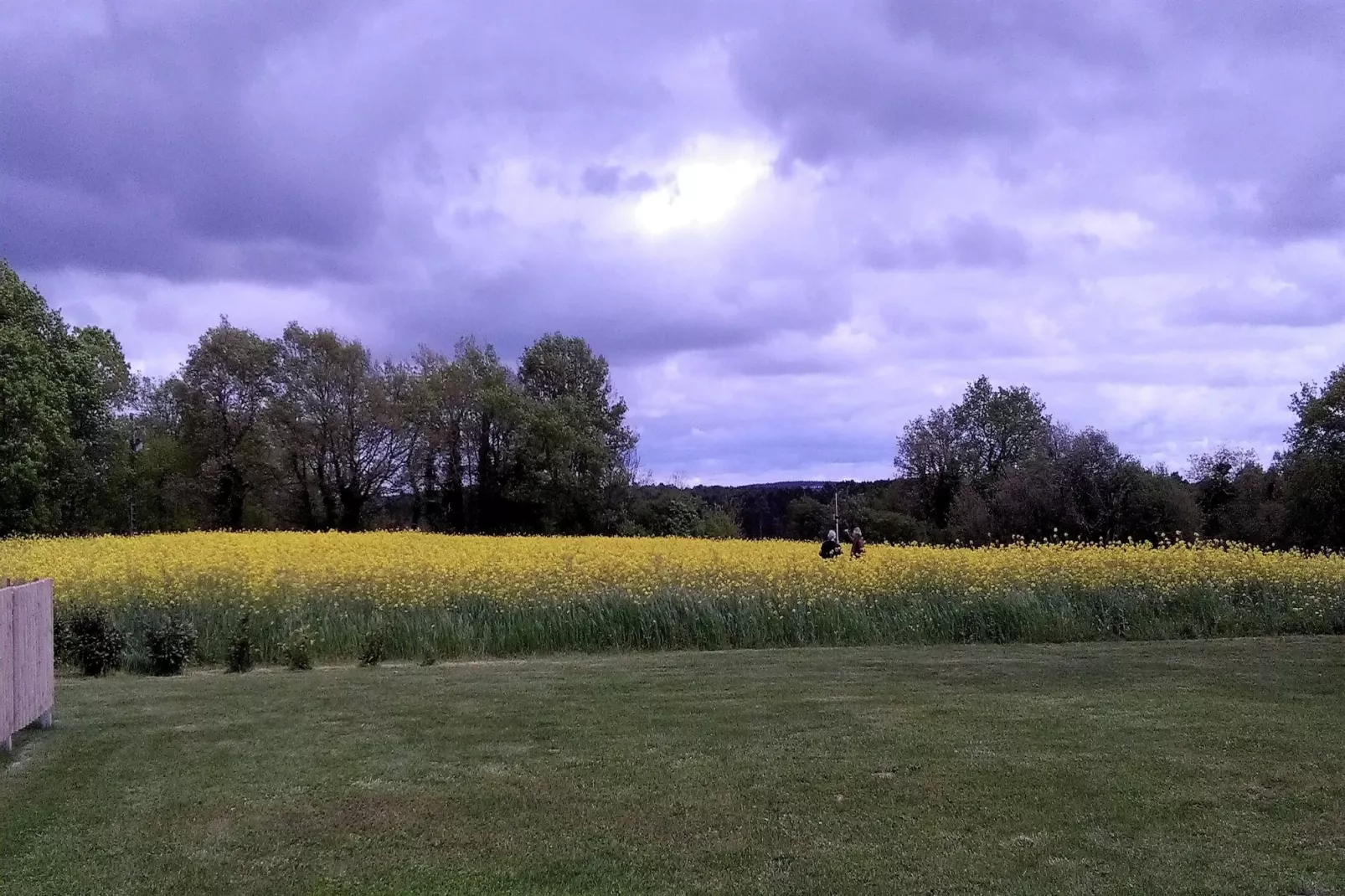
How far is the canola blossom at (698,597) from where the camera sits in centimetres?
1422

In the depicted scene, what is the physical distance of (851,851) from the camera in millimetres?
5453

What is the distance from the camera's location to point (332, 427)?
142 ft

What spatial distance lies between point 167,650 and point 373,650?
232cm

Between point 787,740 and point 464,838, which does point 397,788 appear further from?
point 787,740

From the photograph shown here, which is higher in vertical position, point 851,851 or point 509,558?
point 509,558

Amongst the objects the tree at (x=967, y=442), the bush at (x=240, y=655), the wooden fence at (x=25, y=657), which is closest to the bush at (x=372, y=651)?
the bush at (x=240, y=655)

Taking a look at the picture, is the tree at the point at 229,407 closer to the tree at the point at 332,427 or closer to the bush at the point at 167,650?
the tree at the point at 332,427

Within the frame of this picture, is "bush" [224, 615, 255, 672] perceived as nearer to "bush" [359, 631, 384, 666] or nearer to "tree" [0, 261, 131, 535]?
"bush" [359, 631, 384, 666]

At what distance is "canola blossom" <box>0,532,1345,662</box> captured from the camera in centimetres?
1422

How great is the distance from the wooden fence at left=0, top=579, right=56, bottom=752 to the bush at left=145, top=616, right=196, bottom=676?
3.19m

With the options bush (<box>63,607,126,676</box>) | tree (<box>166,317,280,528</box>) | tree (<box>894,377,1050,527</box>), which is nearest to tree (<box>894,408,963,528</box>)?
tree (<box>894,377,1050,527</box>)

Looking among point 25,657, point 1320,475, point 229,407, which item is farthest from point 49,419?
point 1320,475

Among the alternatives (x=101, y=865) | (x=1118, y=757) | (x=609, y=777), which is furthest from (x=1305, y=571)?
(x=101, y=865)

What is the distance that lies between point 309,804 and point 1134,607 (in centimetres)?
1301
